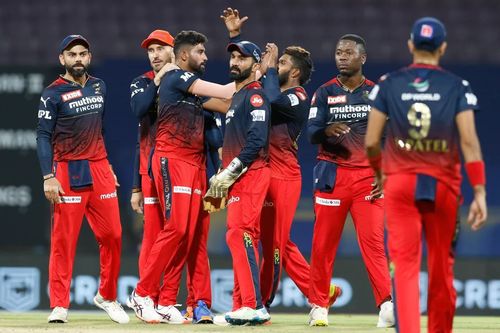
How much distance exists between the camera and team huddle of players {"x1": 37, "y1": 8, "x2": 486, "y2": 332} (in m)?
7.94

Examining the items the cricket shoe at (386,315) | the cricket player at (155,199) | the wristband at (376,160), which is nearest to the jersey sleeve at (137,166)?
the cricket player at (155,199)

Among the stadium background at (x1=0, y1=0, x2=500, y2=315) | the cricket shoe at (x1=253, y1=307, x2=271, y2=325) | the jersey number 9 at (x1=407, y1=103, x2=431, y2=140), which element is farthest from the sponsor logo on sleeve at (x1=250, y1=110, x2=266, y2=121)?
the stadium background at (x1=0, y1=0, x2=500, y2=315)

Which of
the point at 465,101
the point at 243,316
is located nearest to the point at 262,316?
the point at 243,316

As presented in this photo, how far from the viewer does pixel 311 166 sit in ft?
40.5

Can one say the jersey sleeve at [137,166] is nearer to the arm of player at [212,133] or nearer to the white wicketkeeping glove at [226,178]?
the arm of player at [212,133]

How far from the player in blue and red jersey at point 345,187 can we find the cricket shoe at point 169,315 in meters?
0.90

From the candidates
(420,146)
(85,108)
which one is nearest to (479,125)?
(85,108)

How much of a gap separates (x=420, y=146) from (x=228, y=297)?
587 cm

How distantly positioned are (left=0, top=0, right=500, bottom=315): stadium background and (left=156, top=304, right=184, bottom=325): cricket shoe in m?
3.55

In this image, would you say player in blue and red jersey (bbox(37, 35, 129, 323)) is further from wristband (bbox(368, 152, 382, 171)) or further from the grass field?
wristband (bbox(368, 152, 382, 171))

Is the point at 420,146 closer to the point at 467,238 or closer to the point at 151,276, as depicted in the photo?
the point at 151,276

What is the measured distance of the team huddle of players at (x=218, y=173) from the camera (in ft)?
26.1

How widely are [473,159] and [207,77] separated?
6.16 metres

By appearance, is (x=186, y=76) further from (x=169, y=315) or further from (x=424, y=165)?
(x=424, y=165)
